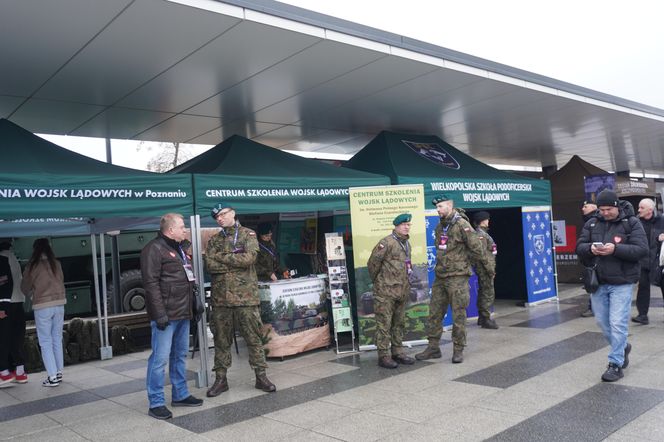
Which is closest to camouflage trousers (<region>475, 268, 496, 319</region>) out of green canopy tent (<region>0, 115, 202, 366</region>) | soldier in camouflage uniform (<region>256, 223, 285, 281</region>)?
soldier in camouflage uniform (<region>256, 223, 285, 281</region>)

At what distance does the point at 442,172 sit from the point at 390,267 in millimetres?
3153

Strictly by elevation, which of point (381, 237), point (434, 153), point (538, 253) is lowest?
point (538, 253)

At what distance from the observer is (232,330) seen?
5.40 meters

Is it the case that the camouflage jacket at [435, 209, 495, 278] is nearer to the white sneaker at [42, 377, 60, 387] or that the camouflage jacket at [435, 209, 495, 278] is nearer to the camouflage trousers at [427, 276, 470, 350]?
the camouflage trousers at [427, 276, 470, 350]

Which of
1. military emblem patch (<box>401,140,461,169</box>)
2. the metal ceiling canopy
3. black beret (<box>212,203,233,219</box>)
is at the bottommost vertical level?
black beret (<box>212,203,233,219</box>)

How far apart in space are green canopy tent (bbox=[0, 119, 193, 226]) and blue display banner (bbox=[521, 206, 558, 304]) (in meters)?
6.66

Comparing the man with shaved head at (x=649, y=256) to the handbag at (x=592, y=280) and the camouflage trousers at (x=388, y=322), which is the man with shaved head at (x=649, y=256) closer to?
the handbag at (x=592, y=280)

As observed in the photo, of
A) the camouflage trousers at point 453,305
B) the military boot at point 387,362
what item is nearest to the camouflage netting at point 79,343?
the military boot at point 387,362

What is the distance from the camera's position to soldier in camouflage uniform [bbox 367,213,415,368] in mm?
6074

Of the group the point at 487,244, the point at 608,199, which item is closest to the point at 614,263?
the point at 608,199

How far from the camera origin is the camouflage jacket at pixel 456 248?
6074 millimetres

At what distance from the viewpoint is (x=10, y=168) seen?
495 centimetres

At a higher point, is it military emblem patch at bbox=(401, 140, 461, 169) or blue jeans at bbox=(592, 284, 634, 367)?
military emblem patch at bbox=(401, 140, 461, 169)

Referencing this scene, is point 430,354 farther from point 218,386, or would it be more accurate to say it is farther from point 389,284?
point 218,386
